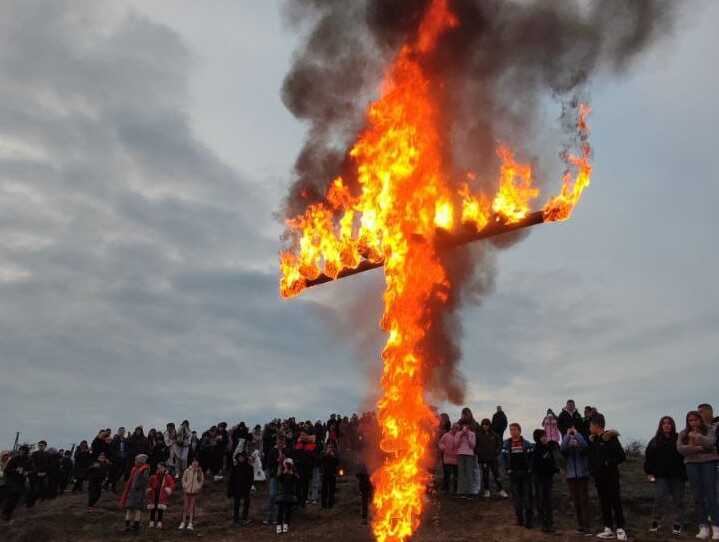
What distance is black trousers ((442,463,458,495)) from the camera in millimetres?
18219

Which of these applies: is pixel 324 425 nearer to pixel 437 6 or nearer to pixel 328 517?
pixel 328 517

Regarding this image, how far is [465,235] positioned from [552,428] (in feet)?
23.4

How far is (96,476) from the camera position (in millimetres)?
20234

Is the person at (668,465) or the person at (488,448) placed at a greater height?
the person at (488,448)

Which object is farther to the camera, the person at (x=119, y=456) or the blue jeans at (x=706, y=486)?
the person at (x=119, y=456)

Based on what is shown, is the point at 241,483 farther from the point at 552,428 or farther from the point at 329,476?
the point at 552,428

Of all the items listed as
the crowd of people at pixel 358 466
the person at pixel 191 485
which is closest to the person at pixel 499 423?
the crowd of people at pixel 358 466

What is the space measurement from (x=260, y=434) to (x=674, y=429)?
46.2 ft

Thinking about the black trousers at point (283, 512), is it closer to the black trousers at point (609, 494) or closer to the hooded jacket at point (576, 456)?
the hooded jacket at point (576, 456)

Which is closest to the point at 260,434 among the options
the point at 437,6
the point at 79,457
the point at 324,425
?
the point at 324,425

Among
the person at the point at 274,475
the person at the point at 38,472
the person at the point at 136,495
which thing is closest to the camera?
the person at the point at 274,475

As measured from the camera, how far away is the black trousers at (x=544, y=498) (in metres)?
14.8

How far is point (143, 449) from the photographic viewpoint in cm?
2245

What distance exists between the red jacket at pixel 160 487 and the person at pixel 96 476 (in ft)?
6.80
